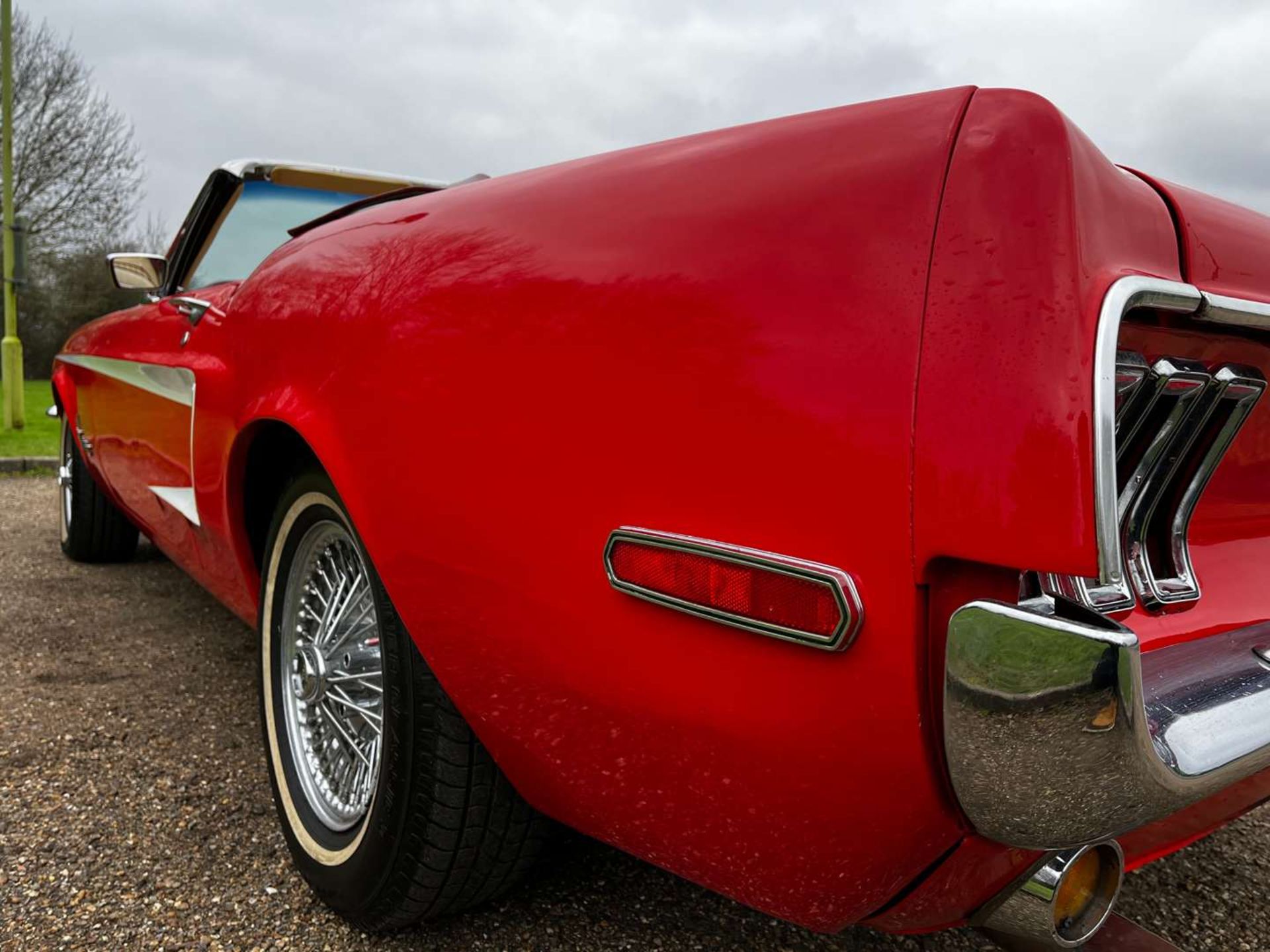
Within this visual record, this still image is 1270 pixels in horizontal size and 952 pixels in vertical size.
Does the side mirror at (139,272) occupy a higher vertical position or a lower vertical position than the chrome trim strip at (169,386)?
higher

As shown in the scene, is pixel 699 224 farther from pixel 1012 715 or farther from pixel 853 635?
pixel 1012 715

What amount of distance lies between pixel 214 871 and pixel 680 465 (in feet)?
4.58

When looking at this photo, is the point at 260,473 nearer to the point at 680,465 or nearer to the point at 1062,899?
the point at 680,465

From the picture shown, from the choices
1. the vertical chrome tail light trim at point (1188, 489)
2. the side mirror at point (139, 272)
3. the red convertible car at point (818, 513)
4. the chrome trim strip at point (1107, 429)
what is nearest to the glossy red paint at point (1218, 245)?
the red convertible car at point (818, 513)

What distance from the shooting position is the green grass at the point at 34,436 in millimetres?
9188

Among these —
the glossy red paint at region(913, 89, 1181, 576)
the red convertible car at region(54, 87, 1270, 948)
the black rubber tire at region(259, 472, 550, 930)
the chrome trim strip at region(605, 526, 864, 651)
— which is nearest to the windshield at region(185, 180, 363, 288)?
the red convertible car at region(54, 87, 1270, 948)

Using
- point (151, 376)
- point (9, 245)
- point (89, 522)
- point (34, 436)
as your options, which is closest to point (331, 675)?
point (151, 376)

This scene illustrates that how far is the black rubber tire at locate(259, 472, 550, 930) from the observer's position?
150 centimetres

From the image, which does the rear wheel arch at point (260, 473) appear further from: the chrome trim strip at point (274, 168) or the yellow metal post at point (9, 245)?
the yellow metal post at point (9, 245)

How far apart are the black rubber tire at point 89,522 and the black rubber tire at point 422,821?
3.16 metres

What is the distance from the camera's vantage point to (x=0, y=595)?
12.7 feet

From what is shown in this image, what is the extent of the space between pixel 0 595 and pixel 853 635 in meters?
3.95

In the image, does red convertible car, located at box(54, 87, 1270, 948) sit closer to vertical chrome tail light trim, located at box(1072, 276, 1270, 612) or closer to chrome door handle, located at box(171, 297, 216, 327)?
vertical chrome tail light trim, located at box(1072, 276, 1270, 612)

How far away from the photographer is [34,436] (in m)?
10.9
